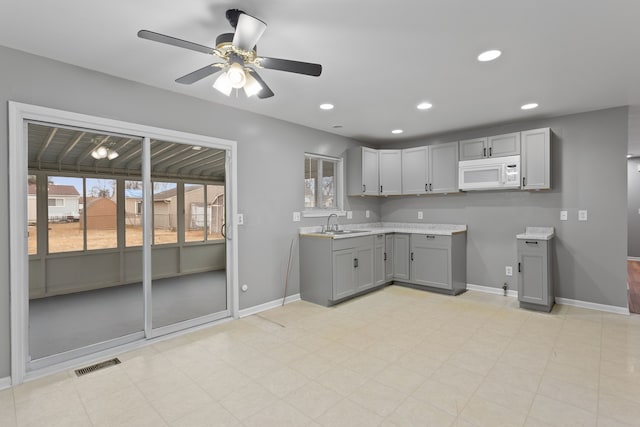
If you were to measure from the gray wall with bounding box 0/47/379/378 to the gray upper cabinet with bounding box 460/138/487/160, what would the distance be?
1.75 m

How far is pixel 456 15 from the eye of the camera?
1929 mm

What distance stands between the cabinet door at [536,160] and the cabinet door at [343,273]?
2444mm

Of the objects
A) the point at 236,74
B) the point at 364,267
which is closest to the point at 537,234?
the point at 364,267

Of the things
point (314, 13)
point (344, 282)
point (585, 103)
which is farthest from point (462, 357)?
point (585, 103)

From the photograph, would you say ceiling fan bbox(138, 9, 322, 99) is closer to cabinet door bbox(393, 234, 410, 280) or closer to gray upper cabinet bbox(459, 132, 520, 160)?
gray upper cabinet bbox(459, 132, 520, 160)

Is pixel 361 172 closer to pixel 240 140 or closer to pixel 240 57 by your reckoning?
pixel 240 140

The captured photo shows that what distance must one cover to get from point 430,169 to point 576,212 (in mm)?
1901

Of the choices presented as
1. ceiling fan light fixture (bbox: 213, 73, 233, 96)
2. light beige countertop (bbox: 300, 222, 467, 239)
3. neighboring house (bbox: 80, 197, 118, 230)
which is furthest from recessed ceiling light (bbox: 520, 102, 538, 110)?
neighboring house (bbox: 80, 197, 118, 230)

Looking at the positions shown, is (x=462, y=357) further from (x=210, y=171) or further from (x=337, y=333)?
(x=210, y=171)

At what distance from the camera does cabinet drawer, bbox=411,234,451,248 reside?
447 cm

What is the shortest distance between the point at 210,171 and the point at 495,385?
4.77m

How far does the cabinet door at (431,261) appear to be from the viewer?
448 centimetres

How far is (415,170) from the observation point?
16.8ft

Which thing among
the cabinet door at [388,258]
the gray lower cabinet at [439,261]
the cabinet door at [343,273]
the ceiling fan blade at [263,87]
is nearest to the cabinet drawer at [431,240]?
the gray lower cabinet at [439,261]
